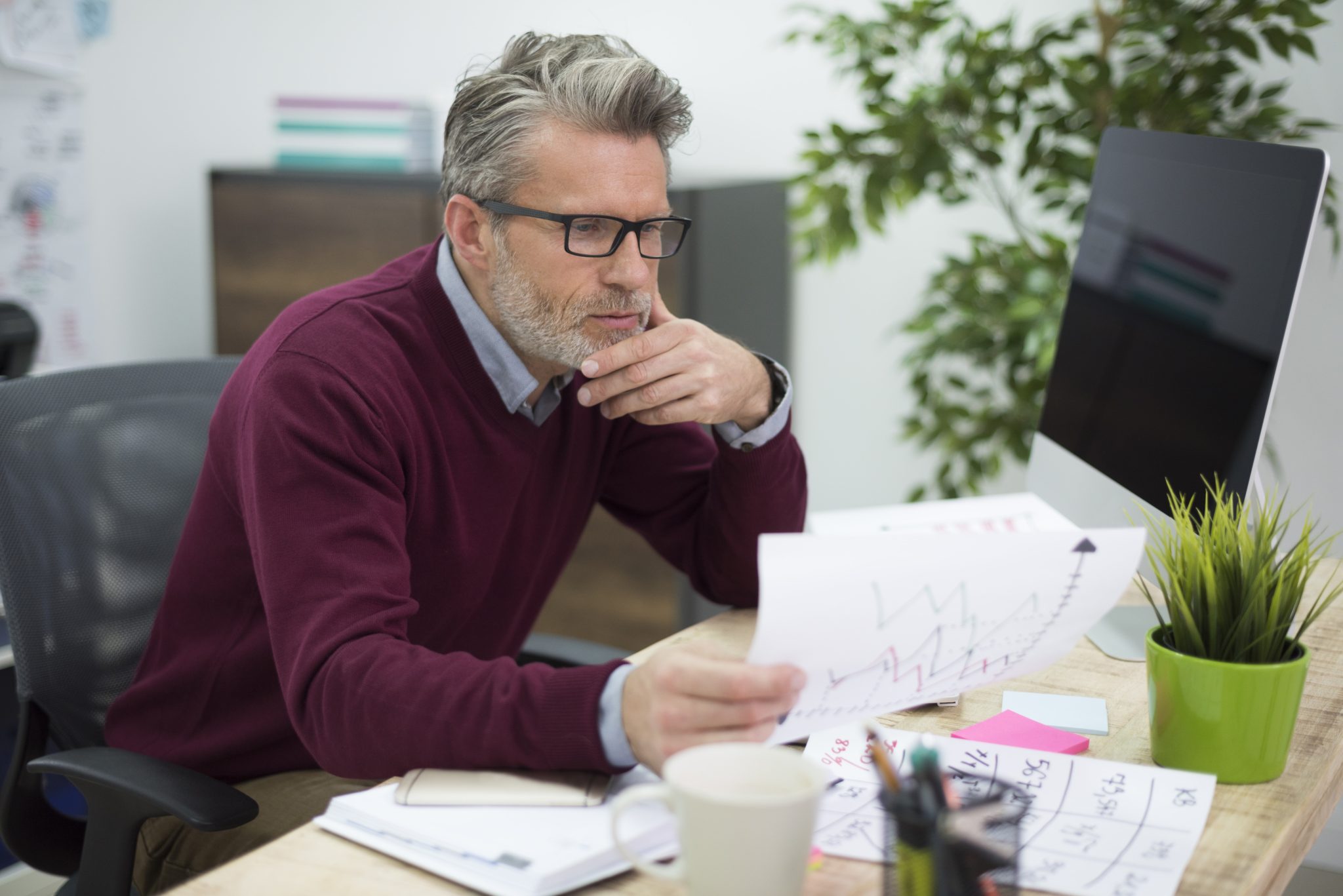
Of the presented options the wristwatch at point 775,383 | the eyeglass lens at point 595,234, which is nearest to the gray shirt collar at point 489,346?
the eyeglass lens at point 595,234

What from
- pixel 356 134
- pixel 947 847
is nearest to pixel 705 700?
pixel 947 847

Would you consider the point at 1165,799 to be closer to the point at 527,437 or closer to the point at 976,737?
the point at 976,737

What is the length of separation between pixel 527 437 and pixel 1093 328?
62cm

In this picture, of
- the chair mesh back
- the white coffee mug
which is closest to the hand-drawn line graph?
the white coffee mug

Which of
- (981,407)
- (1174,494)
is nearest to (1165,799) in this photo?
(1174,494)

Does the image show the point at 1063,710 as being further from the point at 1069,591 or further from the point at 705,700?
the point at 705,700

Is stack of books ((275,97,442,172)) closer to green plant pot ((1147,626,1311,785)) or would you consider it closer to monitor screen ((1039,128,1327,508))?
→ monitor screen ((1039,128,1327,508))

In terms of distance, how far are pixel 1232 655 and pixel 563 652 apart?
2.52 feet

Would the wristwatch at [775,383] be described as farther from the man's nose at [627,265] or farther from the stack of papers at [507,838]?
the stack of papers at [507,838]

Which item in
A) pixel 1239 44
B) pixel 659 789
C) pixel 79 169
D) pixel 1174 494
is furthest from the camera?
pixel 79 169

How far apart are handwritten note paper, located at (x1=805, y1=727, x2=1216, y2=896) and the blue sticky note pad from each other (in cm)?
8

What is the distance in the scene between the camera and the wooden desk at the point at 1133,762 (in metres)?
0.76

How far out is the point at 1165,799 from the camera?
2.81ft

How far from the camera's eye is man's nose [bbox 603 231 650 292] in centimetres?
120
